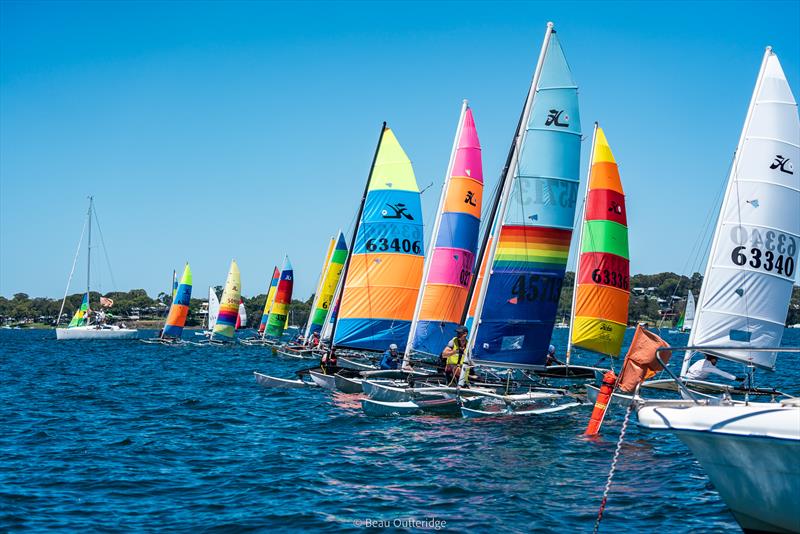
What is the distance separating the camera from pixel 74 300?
180 meters

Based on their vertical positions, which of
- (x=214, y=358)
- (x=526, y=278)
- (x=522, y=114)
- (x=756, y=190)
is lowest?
(x=214, y=358)

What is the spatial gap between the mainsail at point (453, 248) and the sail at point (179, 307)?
40.4 metres

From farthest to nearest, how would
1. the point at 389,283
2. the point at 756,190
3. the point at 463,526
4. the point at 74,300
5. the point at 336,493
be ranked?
the point at 74,300
the point at 389,283
the point at 756,190
the point at 336,493
the point at 463,526

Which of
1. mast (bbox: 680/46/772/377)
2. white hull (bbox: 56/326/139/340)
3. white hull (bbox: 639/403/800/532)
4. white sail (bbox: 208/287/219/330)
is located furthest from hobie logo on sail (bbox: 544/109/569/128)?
white hull (bbox: 56/326/139/340)

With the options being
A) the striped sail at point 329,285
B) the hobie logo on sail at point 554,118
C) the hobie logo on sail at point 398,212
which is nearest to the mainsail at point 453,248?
the hobie logo on sail at point 398,212

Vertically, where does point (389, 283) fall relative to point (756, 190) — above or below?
below

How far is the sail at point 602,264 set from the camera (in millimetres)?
29000

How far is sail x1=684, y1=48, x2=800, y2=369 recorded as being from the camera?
1900 centimetres

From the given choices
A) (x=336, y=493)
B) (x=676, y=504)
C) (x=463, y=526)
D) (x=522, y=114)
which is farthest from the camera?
(x=522, y=114)

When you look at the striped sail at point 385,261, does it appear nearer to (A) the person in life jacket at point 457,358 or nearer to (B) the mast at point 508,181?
(A) the person in life jacket at point 457,358

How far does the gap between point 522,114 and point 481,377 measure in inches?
294

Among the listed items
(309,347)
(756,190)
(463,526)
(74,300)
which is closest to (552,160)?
(756,190)

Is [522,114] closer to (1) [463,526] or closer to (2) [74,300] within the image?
(1) [463,526]

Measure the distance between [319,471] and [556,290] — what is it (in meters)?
9.76
